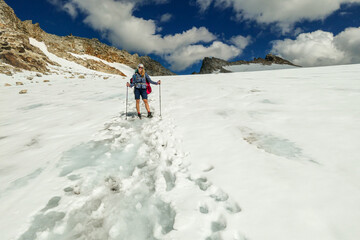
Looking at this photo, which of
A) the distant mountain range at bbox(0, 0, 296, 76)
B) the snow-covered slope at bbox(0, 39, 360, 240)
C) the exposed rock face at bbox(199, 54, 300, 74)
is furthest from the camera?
the exposed rock face at bbox(199, 54, 300, 74)

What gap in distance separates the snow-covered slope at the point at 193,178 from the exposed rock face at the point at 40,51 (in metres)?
24.9

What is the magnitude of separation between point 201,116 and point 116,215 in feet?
15.2

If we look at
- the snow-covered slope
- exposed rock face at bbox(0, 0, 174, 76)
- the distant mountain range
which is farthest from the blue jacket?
exposed rock face at bbox(0, 0, 174, 76)

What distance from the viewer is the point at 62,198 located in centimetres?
278

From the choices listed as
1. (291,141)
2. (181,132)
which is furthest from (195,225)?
(181,132)

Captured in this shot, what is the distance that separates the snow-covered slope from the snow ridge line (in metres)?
0.02

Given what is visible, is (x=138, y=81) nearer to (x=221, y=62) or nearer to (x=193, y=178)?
(x=193, y=178)

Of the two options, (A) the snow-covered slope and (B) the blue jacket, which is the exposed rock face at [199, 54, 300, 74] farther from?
(A) the snow-covered slope

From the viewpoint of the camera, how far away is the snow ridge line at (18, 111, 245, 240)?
2.25 meters

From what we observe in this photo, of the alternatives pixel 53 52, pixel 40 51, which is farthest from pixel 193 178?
pixel 53 52

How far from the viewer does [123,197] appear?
284cm

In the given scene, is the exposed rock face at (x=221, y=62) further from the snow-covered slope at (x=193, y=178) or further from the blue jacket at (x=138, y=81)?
the snow-covered slope at (x=193, y=178)

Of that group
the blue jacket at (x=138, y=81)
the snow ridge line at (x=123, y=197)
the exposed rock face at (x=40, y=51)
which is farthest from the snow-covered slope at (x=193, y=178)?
the exposed rock face at (x=40, y=51)

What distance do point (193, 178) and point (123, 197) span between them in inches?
49.4
